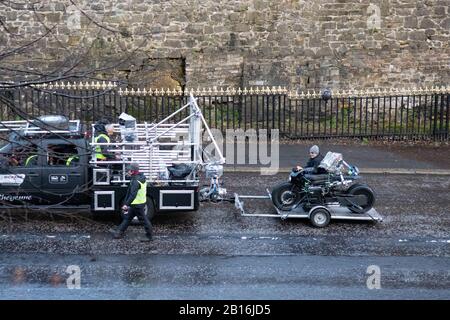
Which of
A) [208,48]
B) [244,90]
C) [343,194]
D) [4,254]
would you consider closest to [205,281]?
[4,254]

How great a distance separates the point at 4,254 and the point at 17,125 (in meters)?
3.54

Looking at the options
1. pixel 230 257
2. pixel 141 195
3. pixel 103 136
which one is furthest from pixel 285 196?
pixel 103 136

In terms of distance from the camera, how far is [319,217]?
12305mm

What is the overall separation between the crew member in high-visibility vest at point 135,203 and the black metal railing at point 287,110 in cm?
861

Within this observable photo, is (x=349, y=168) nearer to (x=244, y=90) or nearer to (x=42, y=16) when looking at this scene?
(x=244, y=90)

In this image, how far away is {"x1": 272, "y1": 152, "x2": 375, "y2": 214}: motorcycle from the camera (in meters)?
12.5

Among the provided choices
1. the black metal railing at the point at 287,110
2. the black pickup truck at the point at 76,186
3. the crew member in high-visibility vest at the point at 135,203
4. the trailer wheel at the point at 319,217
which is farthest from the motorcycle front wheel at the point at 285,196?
the black metal railing at the point at 287,110

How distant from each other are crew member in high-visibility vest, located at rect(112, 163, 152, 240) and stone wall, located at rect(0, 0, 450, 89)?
11517 mm

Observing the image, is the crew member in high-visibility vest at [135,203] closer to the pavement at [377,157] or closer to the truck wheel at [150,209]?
the truck wheel at [150,209]

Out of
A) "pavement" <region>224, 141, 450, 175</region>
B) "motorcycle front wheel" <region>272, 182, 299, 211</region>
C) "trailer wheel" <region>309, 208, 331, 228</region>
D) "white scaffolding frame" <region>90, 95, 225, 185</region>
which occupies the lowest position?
"pavement" <region>224, 141, 450, 175</region>

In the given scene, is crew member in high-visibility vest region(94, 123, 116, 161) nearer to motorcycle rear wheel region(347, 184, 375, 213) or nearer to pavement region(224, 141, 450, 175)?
motorcycle rear wheel region(347, 184, 375, 213)

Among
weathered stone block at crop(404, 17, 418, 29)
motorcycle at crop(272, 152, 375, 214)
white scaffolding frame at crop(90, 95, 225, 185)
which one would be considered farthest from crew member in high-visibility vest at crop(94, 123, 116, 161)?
weathered stone block at crop(404, 17, 418, 29)

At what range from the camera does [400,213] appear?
13.4m

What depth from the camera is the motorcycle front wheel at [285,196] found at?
12.9 metres
